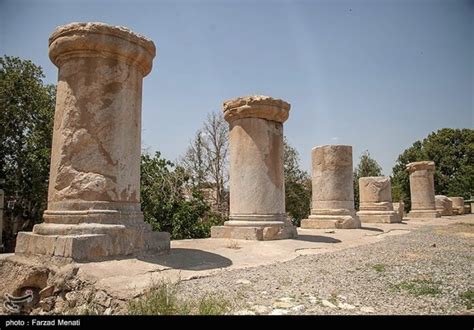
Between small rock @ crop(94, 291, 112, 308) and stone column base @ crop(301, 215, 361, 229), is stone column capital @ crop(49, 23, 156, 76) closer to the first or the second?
small rock @ crop(94, 291, 112, 308)

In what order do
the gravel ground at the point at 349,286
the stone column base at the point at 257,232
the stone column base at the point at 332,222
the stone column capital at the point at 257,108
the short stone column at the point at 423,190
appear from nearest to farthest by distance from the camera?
1. the gravel ground at the point at 349,286
2. the stone column base at the point at 257,232
3. the stone column capital at the point at 257,108
4. the stone column base at the point at 332,222
5. the short stone column at the point at 423,190

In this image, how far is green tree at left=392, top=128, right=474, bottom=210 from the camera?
33.4m

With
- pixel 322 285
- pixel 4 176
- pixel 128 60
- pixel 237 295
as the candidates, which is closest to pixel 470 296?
pixel 322 285

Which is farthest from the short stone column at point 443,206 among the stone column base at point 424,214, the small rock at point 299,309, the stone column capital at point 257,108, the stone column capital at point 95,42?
the small rock at point 299,309

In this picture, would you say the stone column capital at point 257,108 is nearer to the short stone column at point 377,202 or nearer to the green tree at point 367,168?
the short stone column at point 377,202

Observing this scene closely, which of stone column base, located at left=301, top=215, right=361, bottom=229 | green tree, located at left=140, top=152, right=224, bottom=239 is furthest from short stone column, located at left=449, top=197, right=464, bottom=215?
green tree, located at left=140, top=152, right=224, bottom=239

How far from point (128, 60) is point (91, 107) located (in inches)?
36.3

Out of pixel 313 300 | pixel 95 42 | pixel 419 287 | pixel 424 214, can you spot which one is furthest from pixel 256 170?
pixel 424 214

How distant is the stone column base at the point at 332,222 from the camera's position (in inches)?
428

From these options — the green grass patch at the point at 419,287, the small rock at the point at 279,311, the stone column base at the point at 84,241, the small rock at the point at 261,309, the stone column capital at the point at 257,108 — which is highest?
the stone column capital at the point at 257,108

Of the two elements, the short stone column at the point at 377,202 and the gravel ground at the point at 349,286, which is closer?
the gravel ground at the point at 349,286

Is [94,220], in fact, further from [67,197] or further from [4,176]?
[4,176]

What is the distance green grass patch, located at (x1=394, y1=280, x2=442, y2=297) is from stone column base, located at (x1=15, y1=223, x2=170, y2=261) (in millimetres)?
3224

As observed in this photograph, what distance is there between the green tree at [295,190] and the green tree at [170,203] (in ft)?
27.4
